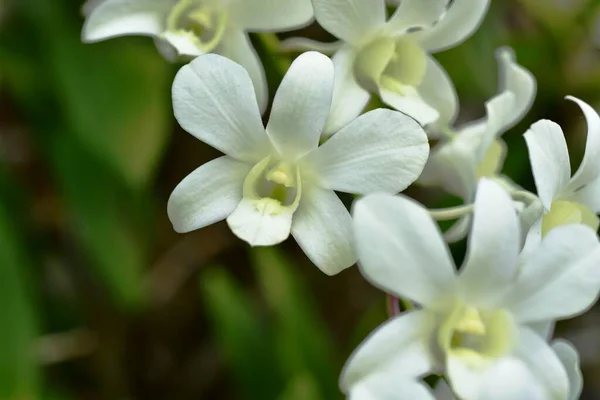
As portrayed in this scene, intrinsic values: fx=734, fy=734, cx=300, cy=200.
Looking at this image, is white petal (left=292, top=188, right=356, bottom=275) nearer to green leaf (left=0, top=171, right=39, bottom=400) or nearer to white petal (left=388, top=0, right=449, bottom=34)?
white petal (left=388, top=0, right=449, bottom=34)

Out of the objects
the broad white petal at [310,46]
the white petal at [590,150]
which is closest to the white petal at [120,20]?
the broad white petal at [310,46]

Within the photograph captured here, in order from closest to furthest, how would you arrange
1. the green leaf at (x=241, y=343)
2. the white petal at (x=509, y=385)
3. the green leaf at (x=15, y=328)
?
1. the white petal at (x=509, y=385)
2. the green leaf at (x=15, y=328)
3. the green leaf at (x=241, y=343)

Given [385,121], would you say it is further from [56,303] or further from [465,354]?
[56,303]

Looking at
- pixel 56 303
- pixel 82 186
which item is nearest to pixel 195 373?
pixel 56 303

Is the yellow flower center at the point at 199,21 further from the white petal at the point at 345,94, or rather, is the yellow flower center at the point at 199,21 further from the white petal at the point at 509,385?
the white petal at the point at 509,385

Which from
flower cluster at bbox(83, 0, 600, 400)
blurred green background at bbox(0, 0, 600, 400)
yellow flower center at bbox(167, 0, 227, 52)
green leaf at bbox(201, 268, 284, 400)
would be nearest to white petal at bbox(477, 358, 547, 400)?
flower cluster at bbox(83, 0, 600, 400)

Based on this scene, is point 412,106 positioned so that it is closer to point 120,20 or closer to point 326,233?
point 326,233

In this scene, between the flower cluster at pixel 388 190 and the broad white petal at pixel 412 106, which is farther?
the broad white petal at pixel 412 106
